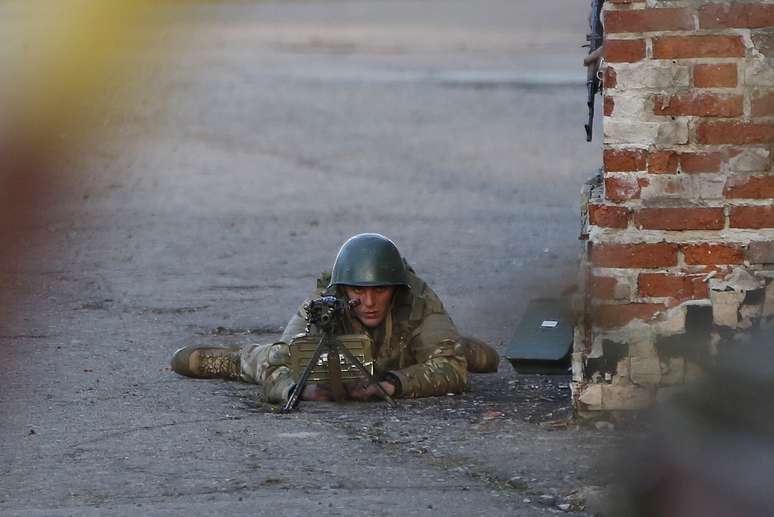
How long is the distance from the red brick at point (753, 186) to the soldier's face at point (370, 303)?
6.01ft

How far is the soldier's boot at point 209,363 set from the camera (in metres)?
8.12

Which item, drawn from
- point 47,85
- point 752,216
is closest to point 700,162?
point 752,216

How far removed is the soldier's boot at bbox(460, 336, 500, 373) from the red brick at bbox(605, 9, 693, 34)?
2164mm

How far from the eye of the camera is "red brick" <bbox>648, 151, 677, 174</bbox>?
21.2ft

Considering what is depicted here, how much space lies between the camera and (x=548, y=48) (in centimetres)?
2456

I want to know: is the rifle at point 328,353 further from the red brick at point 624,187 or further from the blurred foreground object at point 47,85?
the blurred foreground object at point 47,85

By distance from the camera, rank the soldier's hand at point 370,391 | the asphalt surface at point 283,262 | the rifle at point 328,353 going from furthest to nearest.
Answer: the soldier's hand at point 370,391 < the rifle at point 328,353 < the asphalt surface at point 283,262

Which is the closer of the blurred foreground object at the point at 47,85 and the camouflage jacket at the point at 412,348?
the camouflage jacket at the point at 412,348

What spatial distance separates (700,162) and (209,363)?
107 inches

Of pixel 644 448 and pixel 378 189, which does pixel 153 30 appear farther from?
pixel 644 448

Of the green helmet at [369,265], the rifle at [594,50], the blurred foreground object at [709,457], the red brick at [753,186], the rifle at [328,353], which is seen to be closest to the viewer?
the blurred foreground object at [709,457]

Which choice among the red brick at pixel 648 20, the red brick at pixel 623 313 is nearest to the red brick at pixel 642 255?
the red brick at pixel 623 313

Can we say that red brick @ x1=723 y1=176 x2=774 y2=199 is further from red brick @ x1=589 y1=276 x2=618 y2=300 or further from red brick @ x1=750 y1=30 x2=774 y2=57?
→ red brick @ x1=589 y1=276 x2=618 y2=300

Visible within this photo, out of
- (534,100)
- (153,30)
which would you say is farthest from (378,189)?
(153,30)
